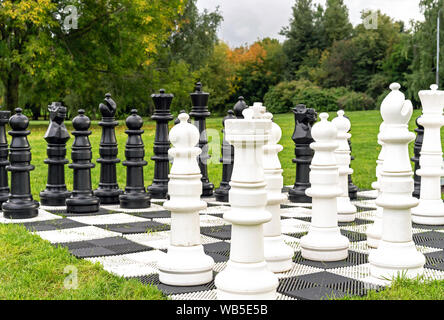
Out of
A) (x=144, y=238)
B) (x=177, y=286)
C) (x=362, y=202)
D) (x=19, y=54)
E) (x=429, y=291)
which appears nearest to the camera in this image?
(x=429, y=291)

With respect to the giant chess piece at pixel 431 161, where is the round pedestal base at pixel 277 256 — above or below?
below

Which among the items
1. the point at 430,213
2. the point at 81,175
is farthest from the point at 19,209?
the point at 430,213

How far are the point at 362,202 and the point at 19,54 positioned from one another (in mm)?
16402

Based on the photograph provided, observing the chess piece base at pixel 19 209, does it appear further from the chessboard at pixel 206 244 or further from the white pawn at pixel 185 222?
the white pawn at pixel 185 222

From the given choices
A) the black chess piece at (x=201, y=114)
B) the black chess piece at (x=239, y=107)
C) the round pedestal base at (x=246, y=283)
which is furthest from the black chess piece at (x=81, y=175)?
the round pedestal base at (x=246, y=283)

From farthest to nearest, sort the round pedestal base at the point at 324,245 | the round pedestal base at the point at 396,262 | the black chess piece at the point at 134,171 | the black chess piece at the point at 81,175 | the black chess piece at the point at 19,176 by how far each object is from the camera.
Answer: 1. the black chess piece at the point at 134,171
2. the black chess piece at the point at 81,175
3. the black chess piece at the point at 19,176
4. the round pedestal base at the point at 324,245
5. the round pedestal base at the point at 396,262

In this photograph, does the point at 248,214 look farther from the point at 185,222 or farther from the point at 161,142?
the point at 161,142

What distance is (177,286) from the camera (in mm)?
2684

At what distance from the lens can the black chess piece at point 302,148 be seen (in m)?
5.24

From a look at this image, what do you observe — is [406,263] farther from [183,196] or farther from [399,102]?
[183,196]

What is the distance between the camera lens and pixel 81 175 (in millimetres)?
4574

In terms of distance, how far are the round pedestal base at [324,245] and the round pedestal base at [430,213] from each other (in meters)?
1.35

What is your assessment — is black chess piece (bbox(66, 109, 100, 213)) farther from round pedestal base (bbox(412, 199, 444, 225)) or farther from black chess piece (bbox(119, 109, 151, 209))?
round pedestal base (bbox(412, 199, 444, 225))
